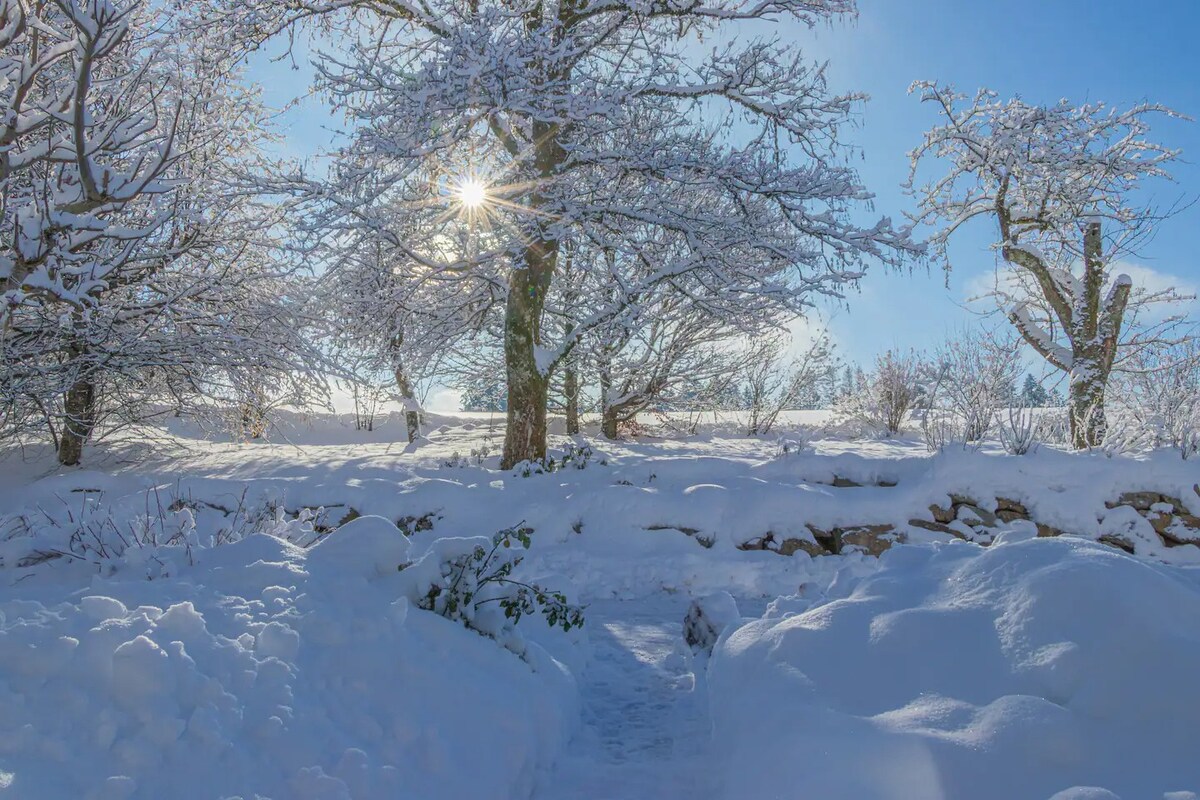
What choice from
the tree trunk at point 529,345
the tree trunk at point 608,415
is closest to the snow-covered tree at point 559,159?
the tree trunk at point 529,345

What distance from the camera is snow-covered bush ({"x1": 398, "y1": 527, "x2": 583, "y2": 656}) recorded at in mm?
3670

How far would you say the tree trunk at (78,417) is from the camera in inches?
370

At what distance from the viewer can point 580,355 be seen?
12641mm

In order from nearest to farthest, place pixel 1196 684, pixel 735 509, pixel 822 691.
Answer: pixel 1196 684, pixel 822 691, pixel 735 509

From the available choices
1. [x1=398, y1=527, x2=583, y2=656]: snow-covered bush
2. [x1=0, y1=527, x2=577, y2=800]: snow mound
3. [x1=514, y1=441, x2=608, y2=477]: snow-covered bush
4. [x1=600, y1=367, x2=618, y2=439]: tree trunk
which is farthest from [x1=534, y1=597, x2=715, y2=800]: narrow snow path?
[x1=600, y1=367, x2=618, y2=439]: tree trunk

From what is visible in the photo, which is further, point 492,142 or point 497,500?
point 492,142

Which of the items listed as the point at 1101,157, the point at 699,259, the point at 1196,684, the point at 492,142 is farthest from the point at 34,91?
the point at 1101,157

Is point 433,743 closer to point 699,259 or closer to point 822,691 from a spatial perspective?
point 822,691

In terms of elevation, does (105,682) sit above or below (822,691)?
above

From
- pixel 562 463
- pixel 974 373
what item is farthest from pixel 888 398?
pixel 562 463

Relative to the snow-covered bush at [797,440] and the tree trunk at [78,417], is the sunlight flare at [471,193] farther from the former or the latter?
the tree trunk at [78,417]

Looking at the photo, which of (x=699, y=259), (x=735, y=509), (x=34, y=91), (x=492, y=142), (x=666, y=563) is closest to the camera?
(x=666, y=563)

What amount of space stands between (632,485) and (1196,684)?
6130 millimetres

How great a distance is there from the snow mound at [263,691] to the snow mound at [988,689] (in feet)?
3.64
